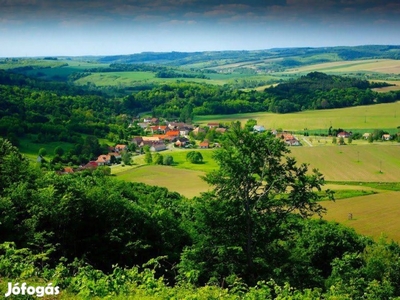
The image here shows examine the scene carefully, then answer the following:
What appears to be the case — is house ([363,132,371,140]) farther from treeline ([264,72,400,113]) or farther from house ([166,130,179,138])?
house ([166,130,179,138])

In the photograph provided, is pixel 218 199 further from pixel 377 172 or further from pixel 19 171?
pixel 377 172

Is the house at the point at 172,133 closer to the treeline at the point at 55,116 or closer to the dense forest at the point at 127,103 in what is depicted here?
the dense forest at the point at 127,103

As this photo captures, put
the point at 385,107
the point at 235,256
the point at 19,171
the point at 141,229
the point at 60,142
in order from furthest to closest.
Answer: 1. the point at 385,107
2. the point at 60,142
3. the point at 19,171
4. the point at 141,229
5. the point at 235,256

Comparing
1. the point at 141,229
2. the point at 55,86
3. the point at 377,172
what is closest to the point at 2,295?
the point at 141,229

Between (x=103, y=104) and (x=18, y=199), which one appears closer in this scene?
(x=18, y=199)

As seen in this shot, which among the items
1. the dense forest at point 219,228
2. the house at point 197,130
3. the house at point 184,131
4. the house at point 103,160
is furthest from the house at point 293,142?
the dense forest at point 219,228

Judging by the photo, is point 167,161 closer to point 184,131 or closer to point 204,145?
point 204,145

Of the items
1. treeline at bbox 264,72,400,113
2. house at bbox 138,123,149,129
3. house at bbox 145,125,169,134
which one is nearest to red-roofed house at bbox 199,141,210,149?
house at bbox 145,125,169,134
